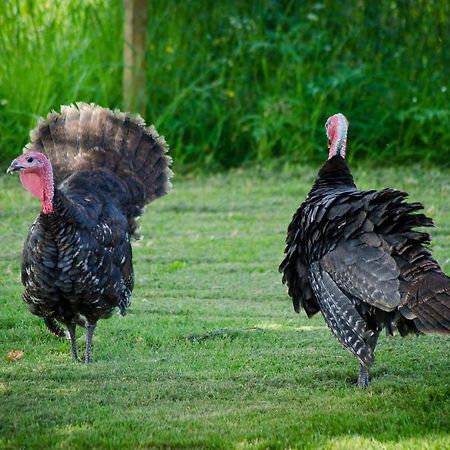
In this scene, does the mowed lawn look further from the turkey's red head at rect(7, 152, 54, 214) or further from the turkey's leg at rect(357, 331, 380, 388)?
the turkey's red head at rect(7, 152, 54, 214)

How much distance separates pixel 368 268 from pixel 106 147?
2419mm

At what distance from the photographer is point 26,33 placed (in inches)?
482

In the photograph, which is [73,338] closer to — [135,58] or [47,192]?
[47,192]

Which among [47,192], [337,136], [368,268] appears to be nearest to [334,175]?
[337,136]

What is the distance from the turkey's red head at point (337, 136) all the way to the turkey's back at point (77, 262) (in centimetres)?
134

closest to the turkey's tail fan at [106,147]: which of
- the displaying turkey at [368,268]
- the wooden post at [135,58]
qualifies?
the displaying turkey at [368,268]

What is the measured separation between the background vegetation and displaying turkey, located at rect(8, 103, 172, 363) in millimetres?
4623

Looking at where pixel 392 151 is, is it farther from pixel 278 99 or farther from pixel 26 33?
pixel 26 33

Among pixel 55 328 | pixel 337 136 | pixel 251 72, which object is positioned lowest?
pixel 55 328

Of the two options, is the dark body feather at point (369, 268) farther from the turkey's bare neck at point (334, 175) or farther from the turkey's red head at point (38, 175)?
the turkey's red head at point (38, 175)

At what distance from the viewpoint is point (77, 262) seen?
5863 millimetres

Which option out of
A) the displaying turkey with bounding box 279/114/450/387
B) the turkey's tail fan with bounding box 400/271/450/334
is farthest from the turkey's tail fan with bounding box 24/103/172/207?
the turkey's tail fan with bounding box 400/271/450/334

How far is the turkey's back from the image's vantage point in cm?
583

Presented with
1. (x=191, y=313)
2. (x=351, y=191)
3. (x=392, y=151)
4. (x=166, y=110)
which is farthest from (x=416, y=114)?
(x=351, y=191)
